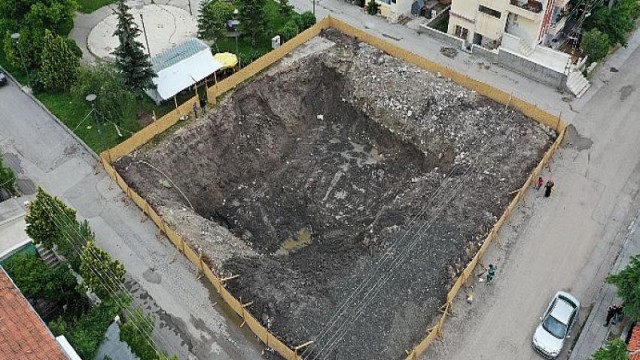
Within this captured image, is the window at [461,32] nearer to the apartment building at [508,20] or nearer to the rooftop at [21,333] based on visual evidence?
the apartment building at [508,20]

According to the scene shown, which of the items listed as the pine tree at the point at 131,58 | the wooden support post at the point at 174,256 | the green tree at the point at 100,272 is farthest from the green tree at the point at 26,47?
the wooden support post at the point at 174,256

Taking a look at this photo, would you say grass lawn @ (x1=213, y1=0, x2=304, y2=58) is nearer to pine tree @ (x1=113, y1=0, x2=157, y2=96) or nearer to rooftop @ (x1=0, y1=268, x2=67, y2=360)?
pine tree @ (x1=113, y1=0, x2=157, y2=96)

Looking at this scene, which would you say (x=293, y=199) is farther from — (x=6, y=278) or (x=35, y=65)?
(x=35, y=65)

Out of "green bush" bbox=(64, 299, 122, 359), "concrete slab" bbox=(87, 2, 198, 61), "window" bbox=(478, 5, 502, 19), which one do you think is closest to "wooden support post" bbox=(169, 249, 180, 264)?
"green bush" bbox=(64, 299, 122, 359)

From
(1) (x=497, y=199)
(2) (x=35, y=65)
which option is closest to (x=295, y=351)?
(1) (x=497, y=199)

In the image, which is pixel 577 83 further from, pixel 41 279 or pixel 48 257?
pixel 41 279

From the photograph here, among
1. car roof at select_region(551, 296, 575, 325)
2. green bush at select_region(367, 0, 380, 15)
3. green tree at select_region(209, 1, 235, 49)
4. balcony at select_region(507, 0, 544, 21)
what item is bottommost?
car roof at select_region(551, 296, 575, 325)
